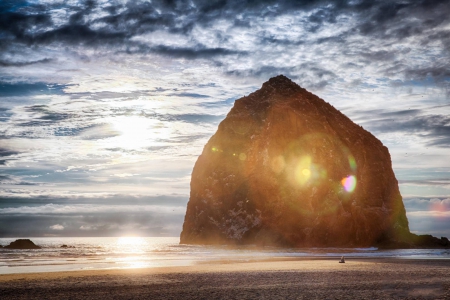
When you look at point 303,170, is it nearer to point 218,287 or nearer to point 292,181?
point 292,181

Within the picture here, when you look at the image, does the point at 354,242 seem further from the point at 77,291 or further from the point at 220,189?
the point at 77,291

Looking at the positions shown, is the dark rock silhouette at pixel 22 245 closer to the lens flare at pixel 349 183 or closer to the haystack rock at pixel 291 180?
the haystack rock at pixel 291 180

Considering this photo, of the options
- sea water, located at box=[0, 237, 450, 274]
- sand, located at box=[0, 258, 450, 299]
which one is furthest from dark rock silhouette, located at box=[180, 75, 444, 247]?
sand, located at box=[0, 258, 450, 299]

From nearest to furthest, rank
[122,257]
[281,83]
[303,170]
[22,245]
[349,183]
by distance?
1. [122,257]
2. [22,245]
3. [303,170]
4. [349,183]
5. [281,83]

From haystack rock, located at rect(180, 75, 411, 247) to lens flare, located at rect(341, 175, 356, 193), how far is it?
0.46 metres

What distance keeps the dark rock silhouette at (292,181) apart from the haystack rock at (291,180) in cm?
25

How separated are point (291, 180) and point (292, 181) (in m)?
0.38

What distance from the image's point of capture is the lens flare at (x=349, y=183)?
117m

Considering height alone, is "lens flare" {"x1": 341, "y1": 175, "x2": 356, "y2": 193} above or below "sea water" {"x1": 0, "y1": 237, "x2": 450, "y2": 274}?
above

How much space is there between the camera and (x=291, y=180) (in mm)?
112625

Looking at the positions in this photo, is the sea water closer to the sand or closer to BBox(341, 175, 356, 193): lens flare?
the sand

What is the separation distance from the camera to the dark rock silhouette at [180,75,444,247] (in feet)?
355

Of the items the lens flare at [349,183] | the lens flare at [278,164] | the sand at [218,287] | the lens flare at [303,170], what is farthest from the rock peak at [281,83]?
the sand at [218,287]

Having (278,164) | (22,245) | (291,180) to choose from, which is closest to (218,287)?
(22,245)
